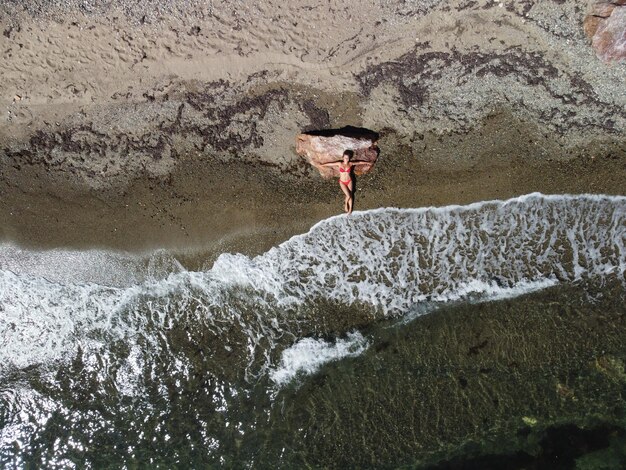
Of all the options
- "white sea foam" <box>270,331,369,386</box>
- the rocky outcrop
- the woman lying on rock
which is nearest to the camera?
the rocky outcrop

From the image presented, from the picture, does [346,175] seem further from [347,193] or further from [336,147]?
[336,147]

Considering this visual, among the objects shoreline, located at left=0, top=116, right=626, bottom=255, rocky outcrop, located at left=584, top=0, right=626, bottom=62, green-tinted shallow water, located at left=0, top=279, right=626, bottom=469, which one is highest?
rocky outcrop, located at left=584, top=0, right=626, bottom=62

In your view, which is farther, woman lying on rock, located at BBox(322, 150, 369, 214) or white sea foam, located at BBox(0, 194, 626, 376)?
Result: white sea foam, located at BBox(0, 194, 626, 376)

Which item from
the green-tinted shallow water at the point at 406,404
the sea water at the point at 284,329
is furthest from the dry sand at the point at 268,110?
the green-tinted shallow water at the point at 406,404

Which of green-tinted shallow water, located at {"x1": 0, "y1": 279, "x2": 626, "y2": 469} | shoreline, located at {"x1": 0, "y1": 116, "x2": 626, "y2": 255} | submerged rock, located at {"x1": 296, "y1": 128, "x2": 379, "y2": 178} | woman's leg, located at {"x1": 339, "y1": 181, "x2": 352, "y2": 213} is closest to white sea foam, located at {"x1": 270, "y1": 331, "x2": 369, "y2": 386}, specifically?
green-tinted shallow water, located at {"x1": 0, "y1": 279, "x2": 626, "y2": 469}

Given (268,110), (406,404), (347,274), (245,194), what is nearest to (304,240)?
(347,274)

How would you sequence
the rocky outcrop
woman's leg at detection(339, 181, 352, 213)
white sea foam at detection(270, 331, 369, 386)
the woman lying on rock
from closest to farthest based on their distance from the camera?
1. the rocky outcrop
2. the woman lying on rock
3. woman's leg at detection(339, 181, 352, 213)
4. white sea foam at detection(270, 331, 369, 386)

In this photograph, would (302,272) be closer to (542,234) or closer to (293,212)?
(293,212)

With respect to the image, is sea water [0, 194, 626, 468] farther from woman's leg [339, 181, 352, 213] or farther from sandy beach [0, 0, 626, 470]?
woman's leg [339, 181, 352, 213]
